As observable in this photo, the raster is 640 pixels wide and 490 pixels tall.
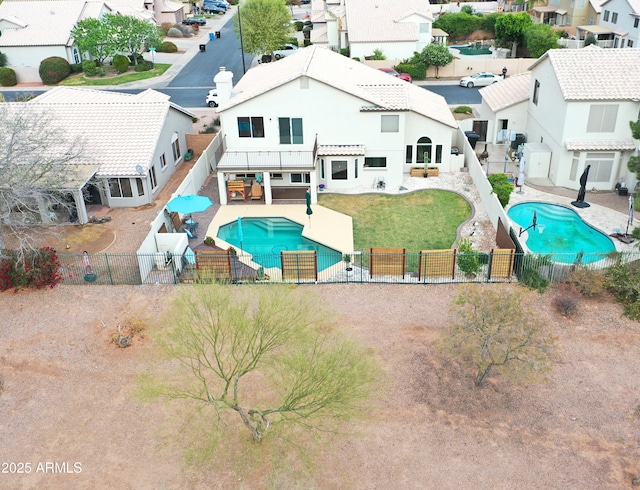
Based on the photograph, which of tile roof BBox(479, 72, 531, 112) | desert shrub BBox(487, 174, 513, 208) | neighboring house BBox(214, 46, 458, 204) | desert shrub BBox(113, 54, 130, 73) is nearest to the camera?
desert shrub BBox(487, 174, 513, 208)

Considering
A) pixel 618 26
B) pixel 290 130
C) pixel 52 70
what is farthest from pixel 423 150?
pixel 618 26

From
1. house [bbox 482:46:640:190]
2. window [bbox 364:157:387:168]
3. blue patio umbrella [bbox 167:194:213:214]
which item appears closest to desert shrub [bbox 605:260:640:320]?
house [bbox 482:46:640:190]

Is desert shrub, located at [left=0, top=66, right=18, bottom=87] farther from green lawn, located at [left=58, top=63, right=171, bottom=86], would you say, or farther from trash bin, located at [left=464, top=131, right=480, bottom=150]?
trash bin, located at [left=464, top=131, right=480, bottom=150]

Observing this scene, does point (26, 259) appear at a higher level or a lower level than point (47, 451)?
higher

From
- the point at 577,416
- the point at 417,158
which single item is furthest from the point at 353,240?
the point at 577,416

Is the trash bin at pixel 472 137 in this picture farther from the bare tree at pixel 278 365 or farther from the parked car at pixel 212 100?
the bare tree at pixel 278 365

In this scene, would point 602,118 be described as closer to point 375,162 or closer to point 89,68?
point 375,162

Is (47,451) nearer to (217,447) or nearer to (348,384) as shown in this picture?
(217,447)
